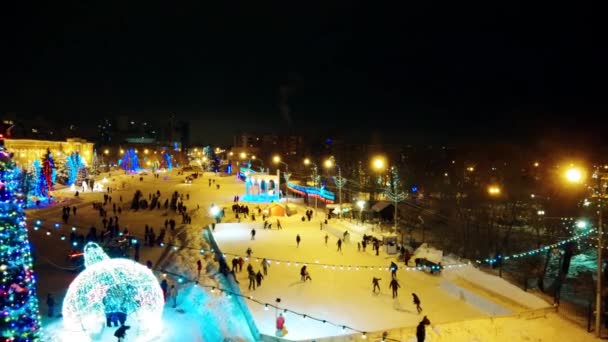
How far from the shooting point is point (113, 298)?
11688 mm

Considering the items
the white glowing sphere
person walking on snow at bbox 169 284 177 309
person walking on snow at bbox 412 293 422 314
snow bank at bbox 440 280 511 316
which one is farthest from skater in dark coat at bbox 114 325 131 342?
snow bank at bbox 440 280 511 316

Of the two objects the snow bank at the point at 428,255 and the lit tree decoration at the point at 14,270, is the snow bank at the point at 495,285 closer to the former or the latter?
the snow bank at the point at 428,255

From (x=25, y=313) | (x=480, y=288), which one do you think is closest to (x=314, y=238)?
(x=480, y=288)

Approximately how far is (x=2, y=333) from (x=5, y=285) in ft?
2.08

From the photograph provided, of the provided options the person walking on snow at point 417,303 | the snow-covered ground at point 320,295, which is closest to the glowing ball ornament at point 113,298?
the snow-covered ground at point 320,295

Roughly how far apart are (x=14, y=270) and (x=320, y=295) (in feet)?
34.2

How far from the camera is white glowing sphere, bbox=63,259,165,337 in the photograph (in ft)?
36.5

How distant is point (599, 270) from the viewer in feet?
34.3

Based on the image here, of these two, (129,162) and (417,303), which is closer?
(417,303)

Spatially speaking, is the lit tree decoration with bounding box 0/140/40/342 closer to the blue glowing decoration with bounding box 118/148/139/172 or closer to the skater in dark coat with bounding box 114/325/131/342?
the skater in dark coat with bounding box 114/325/131/342

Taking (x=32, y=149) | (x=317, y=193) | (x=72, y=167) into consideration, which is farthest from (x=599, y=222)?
(x=32, y=149)

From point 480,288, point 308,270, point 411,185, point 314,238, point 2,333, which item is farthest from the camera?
point 411,185

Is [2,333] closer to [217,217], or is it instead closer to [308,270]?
[308,270]

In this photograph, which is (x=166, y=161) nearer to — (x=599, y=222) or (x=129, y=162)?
(x=129, y=162)
